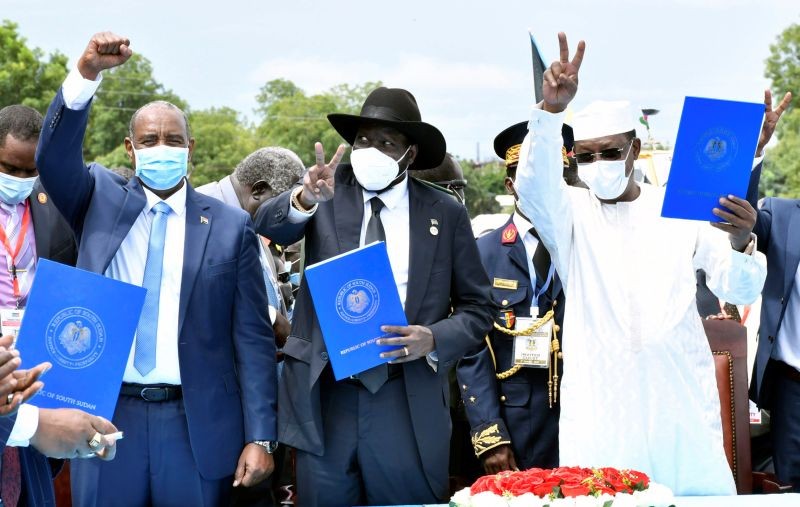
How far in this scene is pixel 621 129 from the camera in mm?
4133

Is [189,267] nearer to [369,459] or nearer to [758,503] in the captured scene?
[369,459]

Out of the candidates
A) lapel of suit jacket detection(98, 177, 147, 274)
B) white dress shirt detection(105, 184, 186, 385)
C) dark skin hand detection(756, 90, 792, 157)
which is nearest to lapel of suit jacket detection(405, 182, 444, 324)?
white dress shirt detection(105, 184, 186, 385)

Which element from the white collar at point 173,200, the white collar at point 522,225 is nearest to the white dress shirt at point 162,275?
the white collar at point 173,200

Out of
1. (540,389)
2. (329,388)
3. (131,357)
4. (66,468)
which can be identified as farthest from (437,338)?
(66,468)

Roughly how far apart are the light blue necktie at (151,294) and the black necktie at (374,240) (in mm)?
796

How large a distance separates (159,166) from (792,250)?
282 centimetres

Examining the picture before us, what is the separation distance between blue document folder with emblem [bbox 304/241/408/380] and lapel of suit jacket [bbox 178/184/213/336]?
450 millimetres

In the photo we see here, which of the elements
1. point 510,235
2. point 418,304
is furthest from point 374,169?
point 510,235

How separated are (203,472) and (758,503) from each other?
196 centimetres

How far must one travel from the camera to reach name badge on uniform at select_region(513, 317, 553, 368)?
459 centimetres

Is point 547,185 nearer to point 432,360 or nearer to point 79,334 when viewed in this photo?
point 432,360

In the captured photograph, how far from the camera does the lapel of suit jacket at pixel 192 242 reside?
384 cm

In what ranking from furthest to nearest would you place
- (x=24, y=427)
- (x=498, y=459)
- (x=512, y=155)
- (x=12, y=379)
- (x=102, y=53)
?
(x=512, y=155), (x=498, y=459), (x=102, y=53), (x=24, y=427), (x=12, y=379)

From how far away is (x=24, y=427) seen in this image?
9.61 ft
